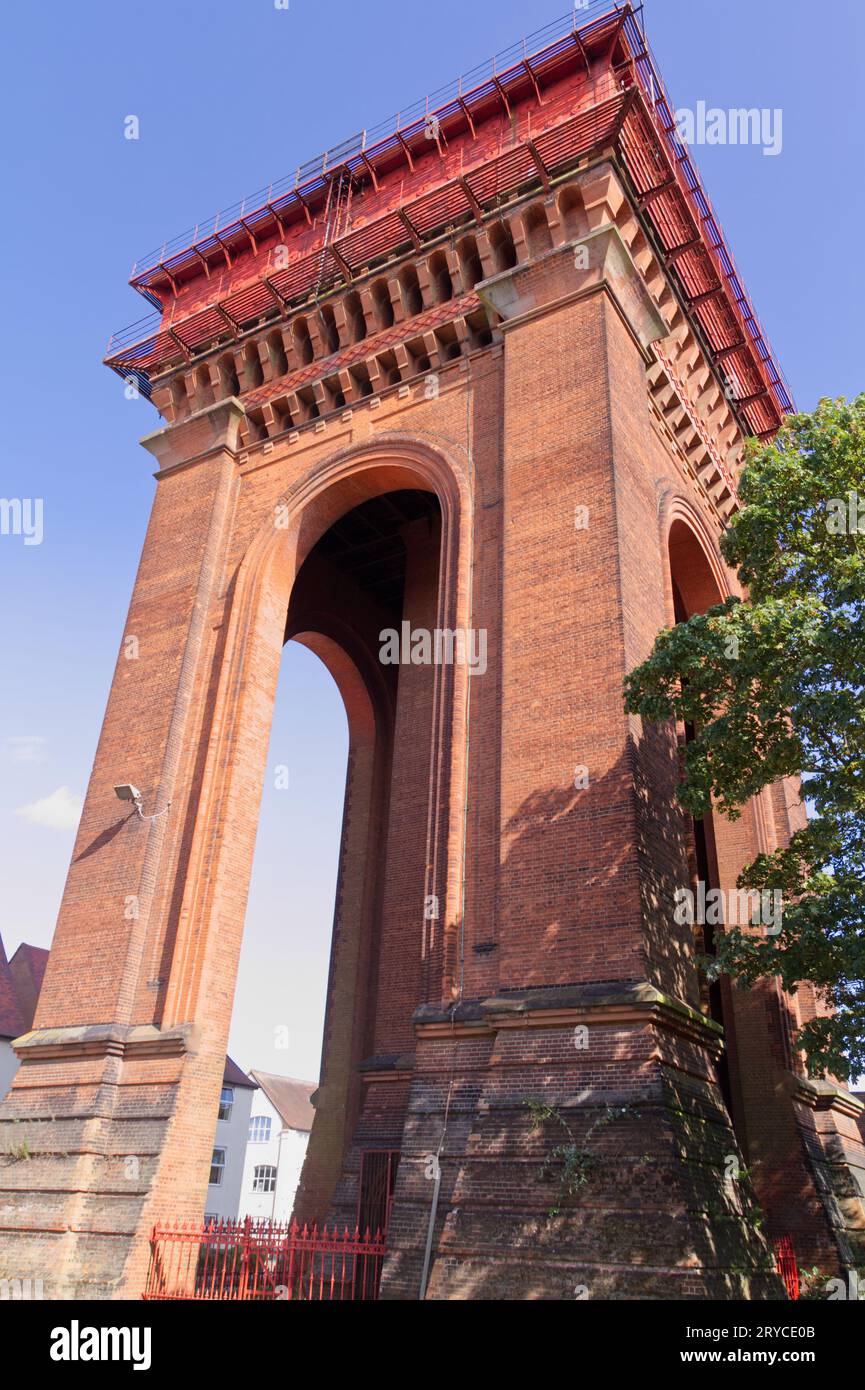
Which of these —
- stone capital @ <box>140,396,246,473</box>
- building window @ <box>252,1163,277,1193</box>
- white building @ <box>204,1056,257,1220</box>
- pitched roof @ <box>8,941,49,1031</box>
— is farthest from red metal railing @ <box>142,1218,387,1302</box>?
building window @ <box>252,1163,277,1193</box>

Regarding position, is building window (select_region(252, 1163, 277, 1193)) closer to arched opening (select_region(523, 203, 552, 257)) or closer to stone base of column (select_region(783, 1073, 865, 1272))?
stone base of column (select_region(783, 1073, 865, 1272))

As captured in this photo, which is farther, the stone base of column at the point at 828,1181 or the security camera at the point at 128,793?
the security camera at the point at 128,793

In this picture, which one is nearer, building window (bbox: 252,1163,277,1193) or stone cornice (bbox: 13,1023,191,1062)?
stone cornice (bbox: 13,1023,191,1062)

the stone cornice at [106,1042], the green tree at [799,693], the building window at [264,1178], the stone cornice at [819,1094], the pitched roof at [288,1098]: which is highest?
the pitched roof at [288,1098]

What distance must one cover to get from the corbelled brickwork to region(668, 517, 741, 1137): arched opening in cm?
9

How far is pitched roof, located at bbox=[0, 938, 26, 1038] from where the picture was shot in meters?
33.5

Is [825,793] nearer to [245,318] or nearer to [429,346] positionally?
[429,346]

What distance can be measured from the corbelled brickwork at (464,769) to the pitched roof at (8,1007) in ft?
59.5

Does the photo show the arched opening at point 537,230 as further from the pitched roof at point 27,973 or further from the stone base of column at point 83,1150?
the pitched roof at point 27,973

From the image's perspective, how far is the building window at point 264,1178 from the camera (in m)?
55.0

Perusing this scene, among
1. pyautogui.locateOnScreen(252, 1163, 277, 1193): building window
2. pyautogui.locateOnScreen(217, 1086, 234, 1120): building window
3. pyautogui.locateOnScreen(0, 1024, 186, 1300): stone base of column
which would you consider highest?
pyautogui.locateOnScreen(217, 1086, 234, 1120): building window

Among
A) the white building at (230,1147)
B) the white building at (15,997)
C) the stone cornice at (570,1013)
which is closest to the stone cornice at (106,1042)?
the stone cornice at (570,1013)

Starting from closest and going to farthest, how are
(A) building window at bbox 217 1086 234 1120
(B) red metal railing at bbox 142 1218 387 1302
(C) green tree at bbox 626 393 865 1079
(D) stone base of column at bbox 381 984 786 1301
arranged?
(D) stone base of column at bbox 381 984 786 1301 < (C) green tree at bbox 626 393 865 1079 < (B) red metal railing at bbox 142 1218 387 1302 < (A) building window at bbox 217 1086 234 1120
